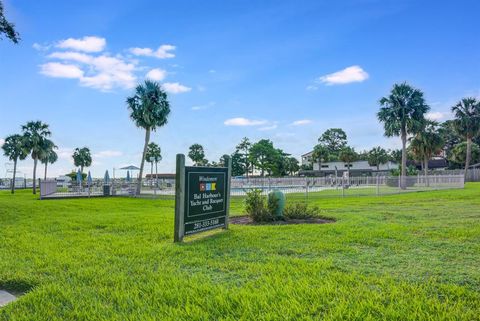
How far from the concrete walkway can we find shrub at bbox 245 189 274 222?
6.02 m

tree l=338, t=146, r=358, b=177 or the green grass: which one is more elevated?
tree l=338, t=146, r=358, b=177

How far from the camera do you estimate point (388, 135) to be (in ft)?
129

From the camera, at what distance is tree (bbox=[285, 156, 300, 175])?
85556 mm

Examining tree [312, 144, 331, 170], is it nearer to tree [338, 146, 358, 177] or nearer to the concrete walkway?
tree [338, 146, 358, 177]

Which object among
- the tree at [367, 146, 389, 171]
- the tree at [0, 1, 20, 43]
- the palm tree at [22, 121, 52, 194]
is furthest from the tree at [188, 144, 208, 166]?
the tree at [0, 1, 20, 43]

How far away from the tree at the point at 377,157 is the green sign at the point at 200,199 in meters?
78.2

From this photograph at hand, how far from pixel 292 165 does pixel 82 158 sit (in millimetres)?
46506

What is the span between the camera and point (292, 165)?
87.4 meters

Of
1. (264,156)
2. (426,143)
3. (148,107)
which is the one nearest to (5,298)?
(148,107)

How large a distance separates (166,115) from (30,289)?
31843 millimetres

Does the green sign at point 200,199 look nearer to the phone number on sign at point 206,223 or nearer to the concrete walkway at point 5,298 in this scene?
the phone number on sign at point 206,223

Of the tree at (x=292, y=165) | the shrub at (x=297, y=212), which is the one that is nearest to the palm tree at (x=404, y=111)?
the shrub at (x=297, y=212)

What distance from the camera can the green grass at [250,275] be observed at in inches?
128

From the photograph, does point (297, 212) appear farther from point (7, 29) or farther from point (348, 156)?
point (348, 156)
